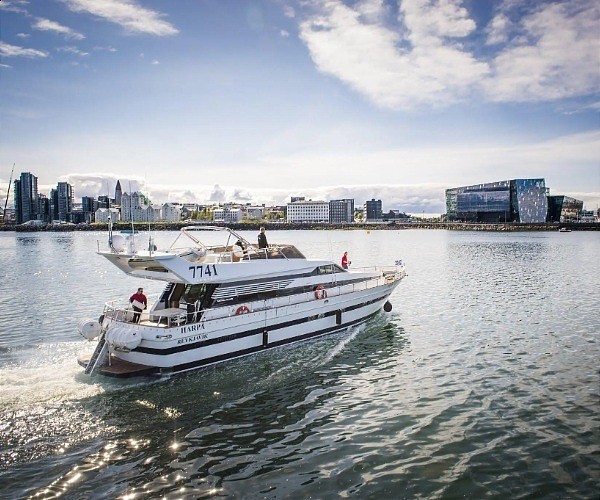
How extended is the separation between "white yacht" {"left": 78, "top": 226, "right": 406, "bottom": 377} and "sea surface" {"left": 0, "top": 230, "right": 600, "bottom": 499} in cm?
80

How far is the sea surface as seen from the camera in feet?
33.1

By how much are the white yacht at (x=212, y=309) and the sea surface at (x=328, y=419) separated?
0.80 m

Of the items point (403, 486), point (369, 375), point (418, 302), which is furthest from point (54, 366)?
point (418, 302)

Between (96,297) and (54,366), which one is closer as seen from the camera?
(54,366)

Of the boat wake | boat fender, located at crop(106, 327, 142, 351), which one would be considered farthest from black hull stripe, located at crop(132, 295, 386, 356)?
the boat wake

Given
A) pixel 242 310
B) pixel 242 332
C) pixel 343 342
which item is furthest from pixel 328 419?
pixel 343 342

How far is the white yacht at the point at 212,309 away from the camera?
1617 centimetres

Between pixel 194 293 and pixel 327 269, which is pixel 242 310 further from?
pixel 327 269

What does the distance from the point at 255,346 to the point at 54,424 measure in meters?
8.30

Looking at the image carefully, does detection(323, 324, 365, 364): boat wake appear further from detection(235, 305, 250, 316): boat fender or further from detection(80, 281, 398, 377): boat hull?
detection(235, 305, 250, 316): boat fender

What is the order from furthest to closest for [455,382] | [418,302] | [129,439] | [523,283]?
[523,283]
[418,302]
[455,382]
[129,439]

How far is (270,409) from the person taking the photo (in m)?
14.0

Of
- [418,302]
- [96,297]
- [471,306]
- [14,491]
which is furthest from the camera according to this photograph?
[96,297]

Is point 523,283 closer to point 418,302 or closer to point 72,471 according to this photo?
point 418,302
